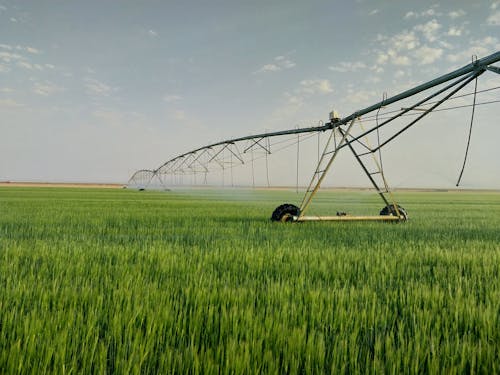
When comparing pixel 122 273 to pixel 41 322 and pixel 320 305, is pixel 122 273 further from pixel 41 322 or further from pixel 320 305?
pixel 320 305

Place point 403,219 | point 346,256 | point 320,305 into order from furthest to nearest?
1. point 403,219
2. point 346,256
3. point 320,305

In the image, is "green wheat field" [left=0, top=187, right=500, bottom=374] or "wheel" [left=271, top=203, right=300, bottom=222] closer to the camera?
"green wheat field" [left=0, top=187, right=500, bottom=374]

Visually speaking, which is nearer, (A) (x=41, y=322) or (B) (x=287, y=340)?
(B) (x=287, y=340)

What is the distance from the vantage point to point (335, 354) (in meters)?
1.89

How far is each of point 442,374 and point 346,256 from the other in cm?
347

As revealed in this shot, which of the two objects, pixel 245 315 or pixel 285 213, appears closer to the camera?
pixel 245 315

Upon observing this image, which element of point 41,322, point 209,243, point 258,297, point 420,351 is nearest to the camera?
point 420,351

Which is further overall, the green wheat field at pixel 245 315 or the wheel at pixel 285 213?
the wheel at pixel 285 213

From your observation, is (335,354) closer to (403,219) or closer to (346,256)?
(346,256)

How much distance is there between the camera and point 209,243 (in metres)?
6.59

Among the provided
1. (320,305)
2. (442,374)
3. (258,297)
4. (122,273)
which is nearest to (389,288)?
(320,305)

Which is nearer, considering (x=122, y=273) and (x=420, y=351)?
(x=420, y=351)

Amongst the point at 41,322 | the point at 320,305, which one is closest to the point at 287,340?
the point at 320,305

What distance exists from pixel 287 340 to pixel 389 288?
1930 millimetres
